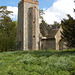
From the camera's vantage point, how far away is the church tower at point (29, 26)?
63.1 feet

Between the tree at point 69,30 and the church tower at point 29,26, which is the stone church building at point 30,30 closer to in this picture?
the church tower at point 29,26

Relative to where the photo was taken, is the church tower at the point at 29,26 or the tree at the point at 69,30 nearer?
the tree at the point at 69,30

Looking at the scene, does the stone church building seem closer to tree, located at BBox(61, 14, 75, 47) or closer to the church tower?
the church tower

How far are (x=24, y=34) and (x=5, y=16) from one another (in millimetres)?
15135

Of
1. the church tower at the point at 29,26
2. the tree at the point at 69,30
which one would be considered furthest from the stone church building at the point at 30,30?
the tree at the point at 69,30

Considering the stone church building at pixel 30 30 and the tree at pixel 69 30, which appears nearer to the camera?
the tree at pixel 69 30

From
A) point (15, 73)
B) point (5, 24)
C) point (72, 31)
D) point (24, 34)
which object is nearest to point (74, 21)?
point (72, 31)

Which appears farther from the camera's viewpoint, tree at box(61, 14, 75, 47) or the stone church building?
the stone church building

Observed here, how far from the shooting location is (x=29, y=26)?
19.7 m

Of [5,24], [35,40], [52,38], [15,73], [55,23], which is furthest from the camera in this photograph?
[55,23]

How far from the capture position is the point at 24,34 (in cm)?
1942

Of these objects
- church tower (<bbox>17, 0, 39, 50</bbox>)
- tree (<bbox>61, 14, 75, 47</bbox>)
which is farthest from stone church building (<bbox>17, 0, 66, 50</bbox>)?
tree (<bbox>61, 14, 75, 47</bbox>)

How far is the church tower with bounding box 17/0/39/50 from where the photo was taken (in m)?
19.2

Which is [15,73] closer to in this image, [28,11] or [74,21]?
[74,21]
